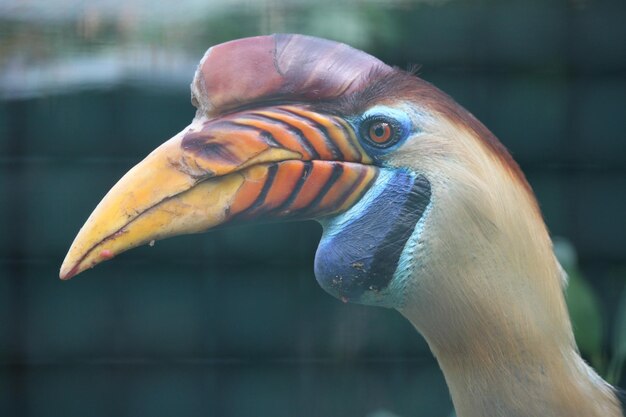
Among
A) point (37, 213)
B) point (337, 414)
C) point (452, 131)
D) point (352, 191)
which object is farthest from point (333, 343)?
point (37, 213)

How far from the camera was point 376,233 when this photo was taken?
182cm

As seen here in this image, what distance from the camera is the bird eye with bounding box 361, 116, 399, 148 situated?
1.83 m

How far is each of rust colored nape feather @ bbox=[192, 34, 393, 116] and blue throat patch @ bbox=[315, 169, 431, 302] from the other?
21 centimetres

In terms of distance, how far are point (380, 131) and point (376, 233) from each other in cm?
20

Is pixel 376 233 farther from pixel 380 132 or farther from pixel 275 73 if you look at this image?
pixel 275 73

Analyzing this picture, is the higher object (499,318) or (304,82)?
(304,82)

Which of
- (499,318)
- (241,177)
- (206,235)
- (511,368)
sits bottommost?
(511,368)

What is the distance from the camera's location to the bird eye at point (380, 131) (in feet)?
5.99

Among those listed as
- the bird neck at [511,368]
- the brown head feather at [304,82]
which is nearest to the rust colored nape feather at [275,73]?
the brown head feather at [304,82]

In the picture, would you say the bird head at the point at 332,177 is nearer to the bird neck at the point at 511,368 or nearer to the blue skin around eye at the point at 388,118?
the blue skin around eye at the point at 388,118

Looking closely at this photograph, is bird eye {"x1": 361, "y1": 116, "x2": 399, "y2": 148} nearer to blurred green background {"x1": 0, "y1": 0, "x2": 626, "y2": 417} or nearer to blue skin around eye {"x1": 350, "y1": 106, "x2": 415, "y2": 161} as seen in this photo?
blue skin around eye {"x1": 350, "y1": 106, "x2": 415, "y2": 161}

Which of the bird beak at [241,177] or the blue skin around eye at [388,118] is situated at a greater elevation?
the blue skin around eye at [388,118]

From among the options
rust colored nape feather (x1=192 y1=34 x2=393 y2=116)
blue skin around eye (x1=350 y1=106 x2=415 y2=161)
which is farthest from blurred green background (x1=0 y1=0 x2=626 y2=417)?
blue skin around eye (x1=350 y1=106 x2=415 y2=161)

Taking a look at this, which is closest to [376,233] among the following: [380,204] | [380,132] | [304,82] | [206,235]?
[380,204]
